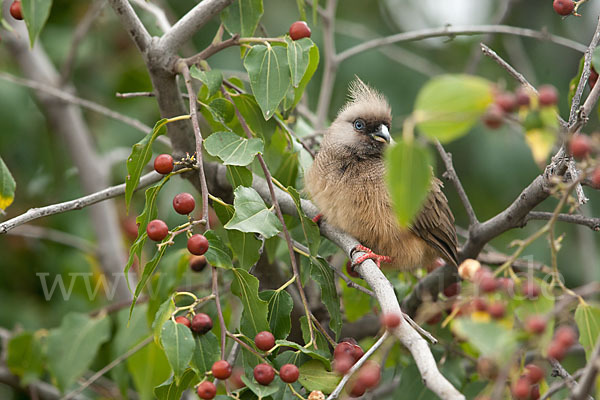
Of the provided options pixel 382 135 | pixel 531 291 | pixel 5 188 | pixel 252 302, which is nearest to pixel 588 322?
pixel 531 291

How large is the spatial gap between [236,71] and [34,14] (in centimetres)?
255

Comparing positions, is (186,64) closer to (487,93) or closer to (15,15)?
(15,15)

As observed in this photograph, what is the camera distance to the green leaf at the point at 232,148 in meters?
2.61

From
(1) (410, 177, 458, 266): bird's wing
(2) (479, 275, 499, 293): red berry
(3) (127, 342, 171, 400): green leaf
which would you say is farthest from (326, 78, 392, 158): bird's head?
(2) (479, 275, 499, 293): red berry

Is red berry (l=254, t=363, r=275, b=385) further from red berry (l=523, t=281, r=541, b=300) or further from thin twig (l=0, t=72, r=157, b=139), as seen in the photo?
thin twig (l=0, t=72, r=157, b=139)

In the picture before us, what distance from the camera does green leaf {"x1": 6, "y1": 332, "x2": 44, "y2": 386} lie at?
379 centimetres

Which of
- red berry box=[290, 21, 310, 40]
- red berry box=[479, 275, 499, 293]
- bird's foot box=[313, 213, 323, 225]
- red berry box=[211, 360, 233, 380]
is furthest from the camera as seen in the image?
bird's foot box=[313, 213, 323, 225]

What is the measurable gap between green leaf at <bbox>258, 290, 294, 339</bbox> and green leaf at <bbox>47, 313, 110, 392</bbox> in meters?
1.46

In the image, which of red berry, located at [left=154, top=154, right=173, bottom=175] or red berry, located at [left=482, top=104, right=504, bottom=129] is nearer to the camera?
red berry, located at [left=482, top=104, right=504, bottom=129]

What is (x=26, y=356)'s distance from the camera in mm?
3818

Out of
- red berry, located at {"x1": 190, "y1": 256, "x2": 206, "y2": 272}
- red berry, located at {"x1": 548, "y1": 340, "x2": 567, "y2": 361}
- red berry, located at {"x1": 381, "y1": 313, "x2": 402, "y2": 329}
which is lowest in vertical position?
red berry, located at {"x1": 190, "y1": 256, "x2": 206, "y2": 272}

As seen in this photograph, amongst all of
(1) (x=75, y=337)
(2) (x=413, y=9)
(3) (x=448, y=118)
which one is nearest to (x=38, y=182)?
(1) (x=75, y=337)

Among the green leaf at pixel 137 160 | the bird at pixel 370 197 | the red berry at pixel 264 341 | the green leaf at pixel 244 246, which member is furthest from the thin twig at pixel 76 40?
the red berry at pixel 264 341

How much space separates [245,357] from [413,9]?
5.49 meters
